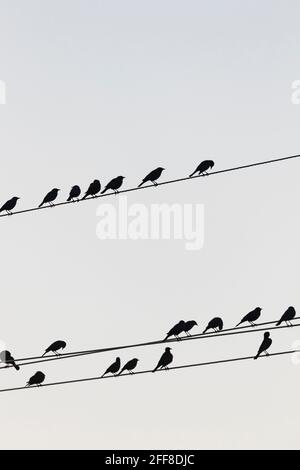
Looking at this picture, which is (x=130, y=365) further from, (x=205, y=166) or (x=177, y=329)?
(x=205, y=166)

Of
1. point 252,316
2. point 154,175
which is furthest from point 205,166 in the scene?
point 252,316

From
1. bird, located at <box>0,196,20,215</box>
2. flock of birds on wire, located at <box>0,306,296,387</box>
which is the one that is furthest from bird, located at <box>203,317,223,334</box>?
bird, located at <box>0,196,20,215</box>

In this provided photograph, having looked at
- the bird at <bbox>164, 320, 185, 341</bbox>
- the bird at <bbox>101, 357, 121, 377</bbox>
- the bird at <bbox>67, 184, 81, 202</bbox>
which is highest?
the bird at <bbox>67, 184, 81, 202</bbox>

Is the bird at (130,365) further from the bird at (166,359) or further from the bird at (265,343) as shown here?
the bird at (265,343)

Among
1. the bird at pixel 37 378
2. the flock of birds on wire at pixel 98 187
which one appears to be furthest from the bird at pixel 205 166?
the bird at pixel 37 378

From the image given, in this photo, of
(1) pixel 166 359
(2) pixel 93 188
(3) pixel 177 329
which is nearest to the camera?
(3) pixel 177 329

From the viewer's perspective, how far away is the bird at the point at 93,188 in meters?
26.9

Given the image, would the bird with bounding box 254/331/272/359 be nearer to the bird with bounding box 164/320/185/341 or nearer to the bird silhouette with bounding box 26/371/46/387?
the bird with bounding box 164/320/185/341

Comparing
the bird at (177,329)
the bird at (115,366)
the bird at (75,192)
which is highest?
the bird at (75,192)

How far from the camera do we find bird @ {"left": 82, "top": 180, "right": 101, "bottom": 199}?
88.2ft

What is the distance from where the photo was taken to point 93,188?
89.8ft
